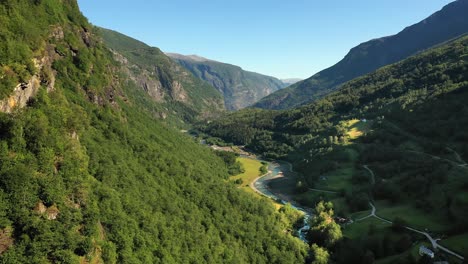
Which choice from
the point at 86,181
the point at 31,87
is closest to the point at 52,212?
the point at 86,181

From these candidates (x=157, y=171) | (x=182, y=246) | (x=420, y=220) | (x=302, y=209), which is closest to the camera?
(x=182, y=246)

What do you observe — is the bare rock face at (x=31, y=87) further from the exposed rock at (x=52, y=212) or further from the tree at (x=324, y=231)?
the tree at (x=324, y=231)

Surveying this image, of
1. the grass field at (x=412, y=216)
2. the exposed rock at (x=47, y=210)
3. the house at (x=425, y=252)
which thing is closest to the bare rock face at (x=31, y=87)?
the exposed rock at (x=47, y=210)

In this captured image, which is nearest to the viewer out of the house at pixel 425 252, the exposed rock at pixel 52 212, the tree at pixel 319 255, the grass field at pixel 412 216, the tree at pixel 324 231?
the exposed rock at pixel 52 212

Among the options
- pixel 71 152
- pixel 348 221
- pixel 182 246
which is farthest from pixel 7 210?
pixel 348 221

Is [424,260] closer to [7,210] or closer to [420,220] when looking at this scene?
[420,220]

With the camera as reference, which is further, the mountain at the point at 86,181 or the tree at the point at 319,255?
the tree at the point at 319,255

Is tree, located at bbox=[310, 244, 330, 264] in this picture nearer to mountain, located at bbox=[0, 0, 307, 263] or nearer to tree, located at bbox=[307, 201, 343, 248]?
mountain, located at bbox=[0, 0, 307, 263]
